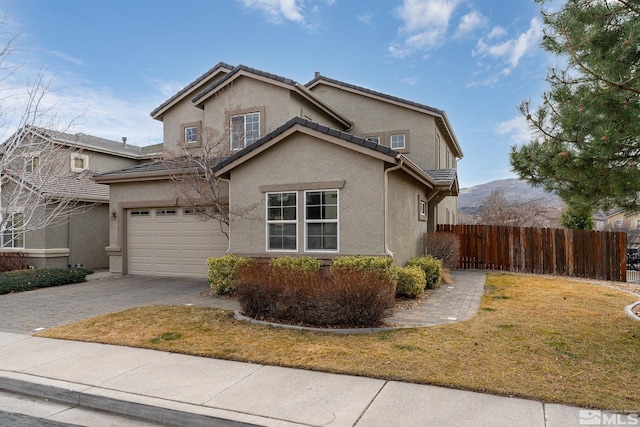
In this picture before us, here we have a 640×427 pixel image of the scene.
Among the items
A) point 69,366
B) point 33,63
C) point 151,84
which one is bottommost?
point 69,366

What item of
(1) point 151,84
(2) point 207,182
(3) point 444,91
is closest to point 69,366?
(2) point 207,182

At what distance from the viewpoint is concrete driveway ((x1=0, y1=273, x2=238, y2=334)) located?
862 cm

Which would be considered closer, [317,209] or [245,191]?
[317,209]

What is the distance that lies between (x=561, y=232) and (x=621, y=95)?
1165cm

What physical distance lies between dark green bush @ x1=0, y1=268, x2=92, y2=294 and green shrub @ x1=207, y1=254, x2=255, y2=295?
641 cm

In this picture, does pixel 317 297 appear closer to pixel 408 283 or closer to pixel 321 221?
pixel 321 221

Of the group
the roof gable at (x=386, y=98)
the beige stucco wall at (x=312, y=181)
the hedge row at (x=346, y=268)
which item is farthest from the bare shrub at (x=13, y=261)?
the roof gable at (x=386, y=98)

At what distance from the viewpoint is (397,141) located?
17172 millimetres

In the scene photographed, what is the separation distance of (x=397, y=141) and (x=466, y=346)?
12.3 meters

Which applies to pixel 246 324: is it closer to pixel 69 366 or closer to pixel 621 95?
pixel 69 366

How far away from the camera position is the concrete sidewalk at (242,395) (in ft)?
13.3

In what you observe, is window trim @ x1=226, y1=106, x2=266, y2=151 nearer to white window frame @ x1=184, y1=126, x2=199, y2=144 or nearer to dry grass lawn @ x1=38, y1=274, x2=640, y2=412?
white window frame @ x1=184, y1=126, x2=199, y2=144

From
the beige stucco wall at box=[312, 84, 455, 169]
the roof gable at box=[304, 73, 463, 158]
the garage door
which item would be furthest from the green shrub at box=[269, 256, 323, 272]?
the roof gable at box=[304, 73, 463, 158]

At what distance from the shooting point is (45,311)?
9383 millimetres
